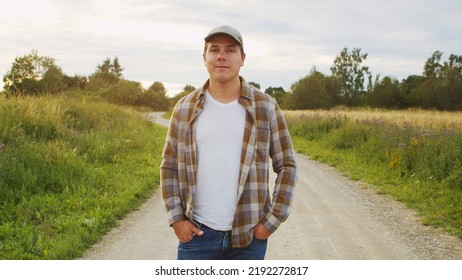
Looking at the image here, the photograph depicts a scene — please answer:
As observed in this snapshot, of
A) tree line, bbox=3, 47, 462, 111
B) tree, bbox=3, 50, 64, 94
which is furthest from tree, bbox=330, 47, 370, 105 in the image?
tree, bbox=3, 50, 64, 94

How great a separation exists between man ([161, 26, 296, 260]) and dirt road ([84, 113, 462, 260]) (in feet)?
8.65

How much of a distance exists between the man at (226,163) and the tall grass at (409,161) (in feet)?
14.8

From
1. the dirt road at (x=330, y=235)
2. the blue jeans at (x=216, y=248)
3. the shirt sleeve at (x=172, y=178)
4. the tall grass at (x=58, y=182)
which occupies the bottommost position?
the dirt road at (x=330, y=235)

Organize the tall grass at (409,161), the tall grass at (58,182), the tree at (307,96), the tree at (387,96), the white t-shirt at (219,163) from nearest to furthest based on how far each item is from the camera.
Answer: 1. the white t-shirt at (219,163)
2. the tall grass at (58,182)
3. the tall grass at (409,161)
4. the tree at (307,96)
5. the tree at (387,96)

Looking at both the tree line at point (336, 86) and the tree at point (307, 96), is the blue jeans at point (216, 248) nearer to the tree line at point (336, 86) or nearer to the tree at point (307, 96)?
the tree line at point (336, 86)

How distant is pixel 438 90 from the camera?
45844 millimetres

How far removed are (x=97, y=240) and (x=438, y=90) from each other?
46.6 m

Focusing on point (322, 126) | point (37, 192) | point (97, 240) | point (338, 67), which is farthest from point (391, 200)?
point (338, 67)

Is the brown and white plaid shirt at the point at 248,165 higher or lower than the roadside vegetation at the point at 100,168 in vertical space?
higher

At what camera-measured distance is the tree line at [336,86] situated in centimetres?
2947

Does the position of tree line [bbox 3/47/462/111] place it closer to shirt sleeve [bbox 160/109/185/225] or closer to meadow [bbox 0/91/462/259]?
meadow [bbox 0/91/462/259]

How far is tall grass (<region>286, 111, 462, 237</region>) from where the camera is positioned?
7450 millimetres

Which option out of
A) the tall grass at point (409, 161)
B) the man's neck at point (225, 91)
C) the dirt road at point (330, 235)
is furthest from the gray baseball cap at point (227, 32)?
the tall grass at point (409, 161)

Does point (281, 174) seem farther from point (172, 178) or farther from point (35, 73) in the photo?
point (35, 73)
